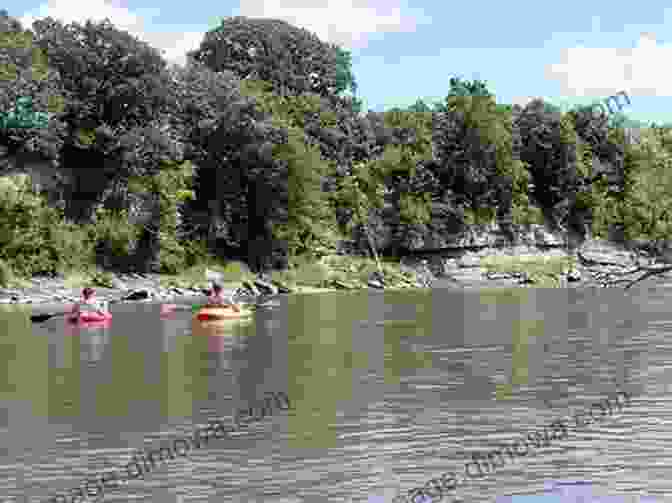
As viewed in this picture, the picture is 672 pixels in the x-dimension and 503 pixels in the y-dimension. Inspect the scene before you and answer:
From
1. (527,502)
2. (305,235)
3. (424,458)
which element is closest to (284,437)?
(424,458)

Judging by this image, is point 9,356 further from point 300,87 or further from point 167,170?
point 300,87

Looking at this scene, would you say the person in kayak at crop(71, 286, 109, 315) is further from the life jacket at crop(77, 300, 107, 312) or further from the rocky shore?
the rocky shore

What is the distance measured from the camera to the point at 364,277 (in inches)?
3095

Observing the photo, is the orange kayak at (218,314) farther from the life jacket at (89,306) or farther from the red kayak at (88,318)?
the life jacket at (89,306)

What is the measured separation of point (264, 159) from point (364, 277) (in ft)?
35.0

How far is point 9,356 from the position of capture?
33406 mm

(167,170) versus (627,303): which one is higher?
(167,170)

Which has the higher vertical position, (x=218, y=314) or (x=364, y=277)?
(x=364, y=277)

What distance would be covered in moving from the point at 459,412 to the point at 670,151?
8950 cm

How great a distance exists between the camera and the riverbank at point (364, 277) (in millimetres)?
64312

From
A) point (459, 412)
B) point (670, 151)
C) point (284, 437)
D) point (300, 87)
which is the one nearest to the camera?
point (284, 437)

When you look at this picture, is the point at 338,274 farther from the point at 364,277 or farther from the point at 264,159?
the point at 264,159

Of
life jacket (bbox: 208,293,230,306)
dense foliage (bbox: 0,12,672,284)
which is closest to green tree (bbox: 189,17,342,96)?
dense foliage (bbox: 0,12,672,284)

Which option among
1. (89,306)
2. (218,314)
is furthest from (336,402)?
(89,306)
